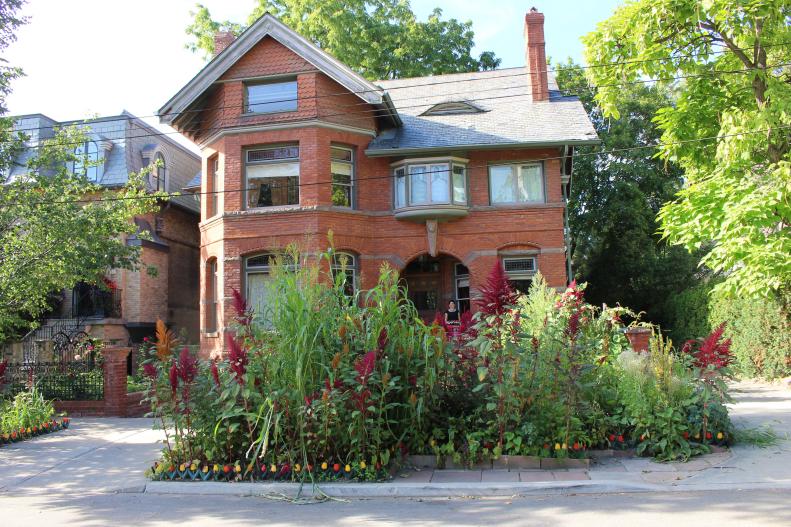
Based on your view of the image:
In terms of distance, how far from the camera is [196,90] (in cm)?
1758

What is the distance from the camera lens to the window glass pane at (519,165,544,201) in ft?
58.4

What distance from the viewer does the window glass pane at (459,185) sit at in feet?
58.3

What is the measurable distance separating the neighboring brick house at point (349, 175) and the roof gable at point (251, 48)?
0.03 metres

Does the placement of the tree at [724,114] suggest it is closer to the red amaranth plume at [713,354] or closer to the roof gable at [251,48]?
the red amaranth plume at [713,354]

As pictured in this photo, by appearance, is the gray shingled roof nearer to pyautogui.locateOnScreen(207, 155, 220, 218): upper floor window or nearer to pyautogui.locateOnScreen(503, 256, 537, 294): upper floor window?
pyautogui.locateOnScreen(503, 256, 537, 294): upper floor window

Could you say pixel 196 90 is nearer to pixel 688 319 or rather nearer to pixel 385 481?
pixel 385 481

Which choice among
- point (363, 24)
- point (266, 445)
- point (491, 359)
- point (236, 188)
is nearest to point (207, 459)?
point (266, 445)

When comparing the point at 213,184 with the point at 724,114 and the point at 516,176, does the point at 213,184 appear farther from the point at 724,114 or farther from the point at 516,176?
the point at 724,114

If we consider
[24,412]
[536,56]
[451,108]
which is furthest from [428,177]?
[24,412]

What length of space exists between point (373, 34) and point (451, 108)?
38.7ft

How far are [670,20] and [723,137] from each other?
2.71m

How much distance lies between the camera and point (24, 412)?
1080 centimetres

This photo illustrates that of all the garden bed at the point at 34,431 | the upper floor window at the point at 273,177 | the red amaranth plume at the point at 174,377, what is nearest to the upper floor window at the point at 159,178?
the upper floor window at the point at 273,177

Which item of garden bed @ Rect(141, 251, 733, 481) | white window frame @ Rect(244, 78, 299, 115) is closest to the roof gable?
white window frame @ Rect(244, 78, 299, 115)
